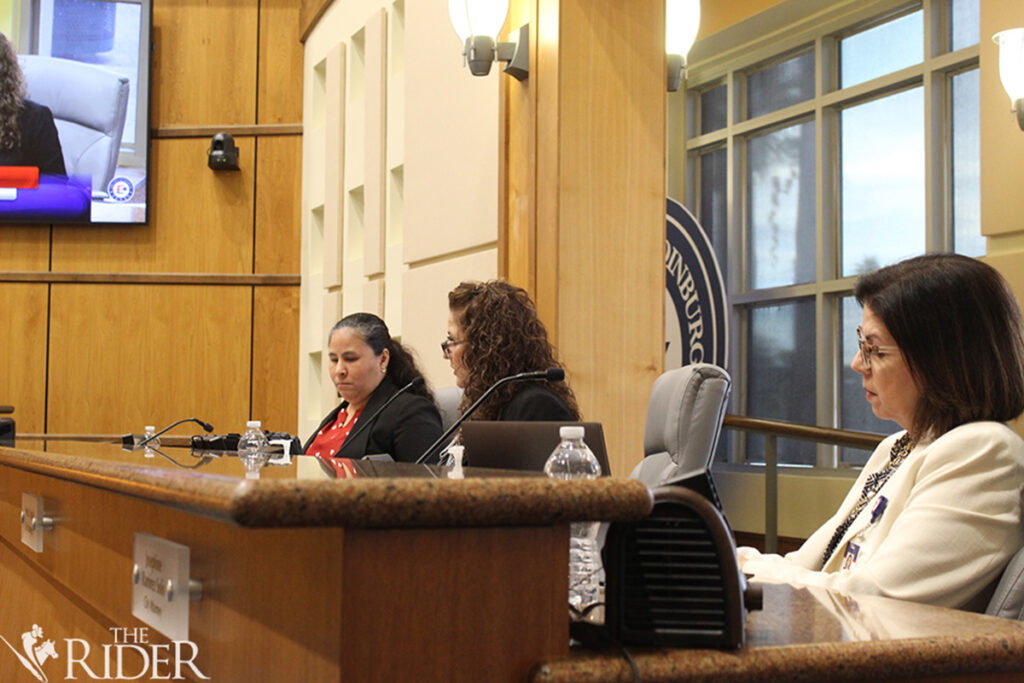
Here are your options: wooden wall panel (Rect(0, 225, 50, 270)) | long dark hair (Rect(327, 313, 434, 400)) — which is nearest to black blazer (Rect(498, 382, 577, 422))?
long dark hair (Rect(327, 313, 434, 400))

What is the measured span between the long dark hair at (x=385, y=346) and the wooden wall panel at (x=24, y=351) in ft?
10.9

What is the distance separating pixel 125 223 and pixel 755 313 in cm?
374

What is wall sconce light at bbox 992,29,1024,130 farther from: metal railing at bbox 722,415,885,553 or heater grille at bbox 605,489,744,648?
heater grille at bbox 605,489,744,648

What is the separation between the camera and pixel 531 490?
773mm

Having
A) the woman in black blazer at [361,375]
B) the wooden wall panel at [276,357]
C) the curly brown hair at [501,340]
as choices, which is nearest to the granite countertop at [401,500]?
the curly brown hair at [501,340]

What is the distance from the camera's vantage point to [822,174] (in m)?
5.90

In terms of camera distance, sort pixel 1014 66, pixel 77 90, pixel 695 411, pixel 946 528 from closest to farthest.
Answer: pixel 946 528
pixel 695 411
pixel 1014 66
pixel 77 90

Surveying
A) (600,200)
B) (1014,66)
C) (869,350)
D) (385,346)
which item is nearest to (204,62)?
(385,346)

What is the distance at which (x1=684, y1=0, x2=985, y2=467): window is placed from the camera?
5.24m

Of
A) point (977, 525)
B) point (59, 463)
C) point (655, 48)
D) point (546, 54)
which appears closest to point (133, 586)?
point (59, 463)

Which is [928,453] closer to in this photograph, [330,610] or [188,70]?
[330,610]

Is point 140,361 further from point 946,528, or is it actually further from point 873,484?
point 946,528

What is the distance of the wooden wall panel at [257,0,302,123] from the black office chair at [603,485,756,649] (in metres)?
5.99

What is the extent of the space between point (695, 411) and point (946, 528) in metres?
0.94
